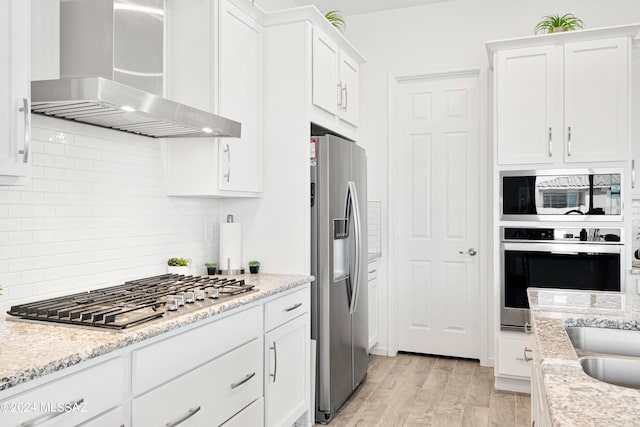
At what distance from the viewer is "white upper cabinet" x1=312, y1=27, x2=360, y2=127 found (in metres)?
3.04

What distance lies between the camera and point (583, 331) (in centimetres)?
157

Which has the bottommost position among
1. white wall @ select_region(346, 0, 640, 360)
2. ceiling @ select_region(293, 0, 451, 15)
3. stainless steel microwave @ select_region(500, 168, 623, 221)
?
stainless steel microwave @ select_region(500, 168, 623, 221)

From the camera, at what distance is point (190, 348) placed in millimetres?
1804

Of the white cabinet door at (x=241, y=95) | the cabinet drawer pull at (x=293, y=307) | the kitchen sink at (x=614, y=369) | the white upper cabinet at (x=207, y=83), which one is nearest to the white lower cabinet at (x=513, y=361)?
the cabinet drawer pull at (x=293, y=307)

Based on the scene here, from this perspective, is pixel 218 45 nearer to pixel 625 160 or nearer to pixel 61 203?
pixel 61 203

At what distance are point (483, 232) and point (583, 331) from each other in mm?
2671

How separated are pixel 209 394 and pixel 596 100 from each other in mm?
3060

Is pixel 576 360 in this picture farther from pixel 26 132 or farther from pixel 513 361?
pixel 513 361

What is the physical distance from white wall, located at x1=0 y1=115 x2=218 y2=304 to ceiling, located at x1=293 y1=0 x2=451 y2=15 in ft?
8.01

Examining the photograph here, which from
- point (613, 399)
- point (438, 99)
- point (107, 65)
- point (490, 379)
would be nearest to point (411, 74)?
point (438, 99)

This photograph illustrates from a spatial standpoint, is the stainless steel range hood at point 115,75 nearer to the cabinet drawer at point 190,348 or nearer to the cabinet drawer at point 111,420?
the cabinet drawer at point 190,348

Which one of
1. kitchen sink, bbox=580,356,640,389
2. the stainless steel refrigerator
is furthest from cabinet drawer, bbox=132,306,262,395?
kitchen sink, bbox=580,356,640,389

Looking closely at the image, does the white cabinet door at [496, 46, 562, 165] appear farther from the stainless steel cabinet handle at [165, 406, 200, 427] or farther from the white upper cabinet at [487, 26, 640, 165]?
the stainless steel cabinet handle at [165, 406, 200, 427]

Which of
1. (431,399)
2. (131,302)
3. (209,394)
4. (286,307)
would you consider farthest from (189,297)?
(431,399)
